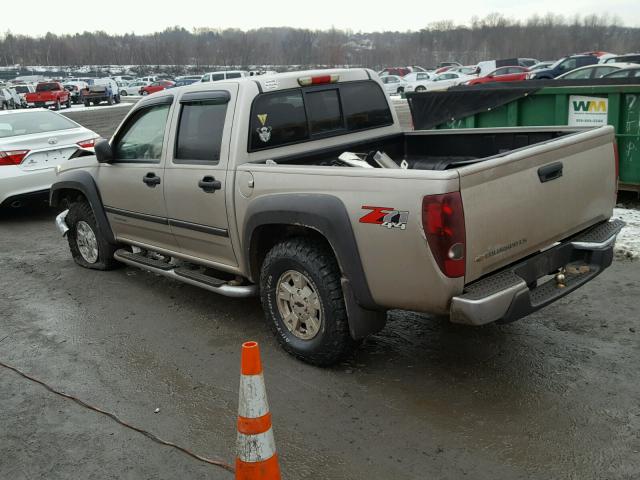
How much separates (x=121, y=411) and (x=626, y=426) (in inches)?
111

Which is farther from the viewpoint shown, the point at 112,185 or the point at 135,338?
the point at 112,185

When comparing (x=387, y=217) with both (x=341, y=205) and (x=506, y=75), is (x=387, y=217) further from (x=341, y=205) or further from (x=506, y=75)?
(x=506, y=75)

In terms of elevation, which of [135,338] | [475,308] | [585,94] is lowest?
[135,338]

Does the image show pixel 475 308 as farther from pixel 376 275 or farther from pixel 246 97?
pixel 246 97

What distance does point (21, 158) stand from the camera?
8.88 m

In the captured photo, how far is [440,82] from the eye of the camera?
133 ft

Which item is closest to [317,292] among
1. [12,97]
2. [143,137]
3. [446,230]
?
[446,230]

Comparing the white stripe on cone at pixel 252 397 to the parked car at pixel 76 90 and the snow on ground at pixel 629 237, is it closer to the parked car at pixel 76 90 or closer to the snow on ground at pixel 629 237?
the snow on ground at pixel 629 237

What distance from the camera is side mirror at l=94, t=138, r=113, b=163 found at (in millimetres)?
5605

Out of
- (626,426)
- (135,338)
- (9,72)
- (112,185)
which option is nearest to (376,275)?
(626,426)

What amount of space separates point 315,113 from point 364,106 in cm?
60

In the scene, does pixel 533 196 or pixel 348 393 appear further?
pixel 348 393

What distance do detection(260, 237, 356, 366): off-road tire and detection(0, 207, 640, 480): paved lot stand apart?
141 millimetres

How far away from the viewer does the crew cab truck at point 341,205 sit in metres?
3.42
